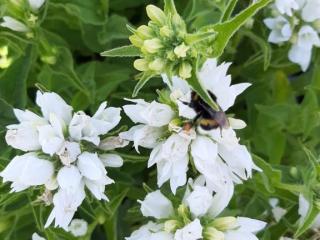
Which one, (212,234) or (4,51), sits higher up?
(4,51)

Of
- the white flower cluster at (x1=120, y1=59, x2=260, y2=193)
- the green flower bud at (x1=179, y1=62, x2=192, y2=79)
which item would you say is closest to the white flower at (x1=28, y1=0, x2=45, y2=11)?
the white flower cluster at (x1=120, y1=59, x2=260, y2=193)

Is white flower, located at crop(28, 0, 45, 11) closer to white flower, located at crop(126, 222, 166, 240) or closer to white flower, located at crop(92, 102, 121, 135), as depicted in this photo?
white flower, located at crop(92, 102, 121, 135)

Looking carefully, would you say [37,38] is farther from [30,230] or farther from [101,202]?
[30,230]

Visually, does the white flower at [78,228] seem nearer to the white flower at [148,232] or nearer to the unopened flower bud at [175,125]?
the white flower at [148,232]

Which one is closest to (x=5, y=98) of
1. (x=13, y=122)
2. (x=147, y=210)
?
(x=13, y=122)

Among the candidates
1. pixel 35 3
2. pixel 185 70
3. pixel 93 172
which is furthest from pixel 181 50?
pixel 35 3

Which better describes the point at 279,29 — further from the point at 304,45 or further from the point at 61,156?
the point at 61,156
